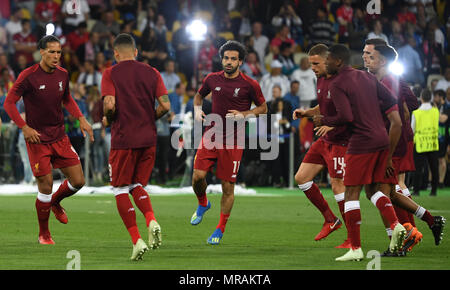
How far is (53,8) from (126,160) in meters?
19.0

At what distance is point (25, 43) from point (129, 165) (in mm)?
18036

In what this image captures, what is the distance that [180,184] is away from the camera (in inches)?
1013

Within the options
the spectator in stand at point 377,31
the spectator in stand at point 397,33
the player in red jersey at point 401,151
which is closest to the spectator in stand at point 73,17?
the spectator in stand at point 377,31

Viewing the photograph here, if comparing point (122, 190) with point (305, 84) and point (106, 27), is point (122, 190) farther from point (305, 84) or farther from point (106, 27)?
point (106, 27)

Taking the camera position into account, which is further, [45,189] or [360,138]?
[45,189]

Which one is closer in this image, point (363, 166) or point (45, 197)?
point (363, 166)

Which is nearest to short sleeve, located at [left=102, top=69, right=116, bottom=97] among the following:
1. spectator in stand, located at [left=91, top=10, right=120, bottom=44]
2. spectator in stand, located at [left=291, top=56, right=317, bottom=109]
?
spectator in stand, located at [left=291, top=56, right=317, bottom=109]

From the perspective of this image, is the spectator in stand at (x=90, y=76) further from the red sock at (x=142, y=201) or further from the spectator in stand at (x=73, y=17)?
the red sock at (x=142, y=201)

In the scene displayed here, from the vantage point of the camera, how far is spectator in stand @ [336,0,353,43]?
98.3 feet

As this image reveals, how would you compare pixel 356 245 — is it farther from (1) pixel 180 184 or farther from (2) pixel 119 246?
(1) pixel 180 184

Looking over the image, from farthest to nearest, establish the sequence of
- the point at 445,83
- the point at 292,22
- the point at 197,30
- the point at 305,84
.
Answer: the point at 292,22
the point at 445,83
the point at 305,84
the point at 197,30

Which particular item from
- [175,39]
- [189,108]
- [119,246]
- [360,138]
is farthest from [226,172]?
[175,39]

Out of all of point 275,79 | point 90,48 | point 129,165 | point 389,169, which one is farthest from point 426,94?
point 129,165

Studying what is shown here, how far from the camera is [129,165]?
11.2 meters
